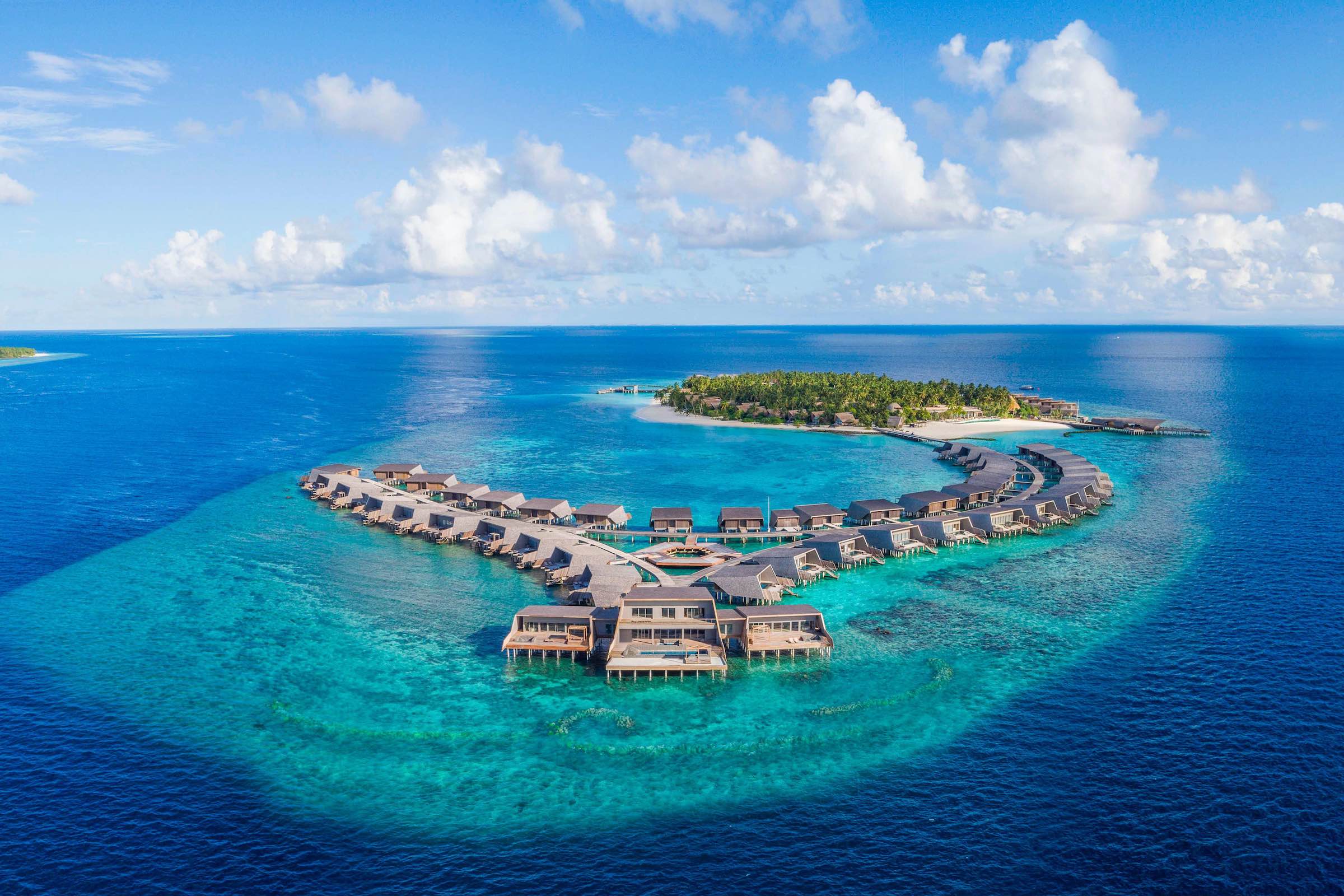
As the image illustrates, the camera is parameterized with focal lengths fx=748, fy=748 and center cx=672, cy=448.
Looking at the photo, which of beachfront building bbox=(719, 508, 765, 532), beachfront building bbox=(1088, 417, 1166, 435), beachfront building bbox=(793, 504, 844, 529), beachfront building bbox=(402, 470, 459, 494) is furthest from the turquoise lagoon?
beachfront building bbox=(1088, 417, 1166, 435)

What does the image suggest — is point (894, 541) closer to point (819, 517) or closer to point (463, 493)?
point (819, 517)

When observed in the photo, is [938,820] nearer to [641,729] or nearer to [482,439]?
[641,729]

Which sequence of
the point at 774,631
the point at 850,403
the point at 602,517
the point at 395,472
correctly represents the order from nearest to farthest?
1. the point at 774,631
2. the point at 602,517
3. the point at 395,472
4. the point at 850,403

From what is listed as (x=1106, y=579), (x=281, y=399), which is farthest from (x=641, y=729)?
(x=281, y=399)

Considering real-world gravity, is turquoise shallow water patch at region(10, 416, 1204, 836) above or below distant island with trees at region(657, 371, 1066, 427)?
below

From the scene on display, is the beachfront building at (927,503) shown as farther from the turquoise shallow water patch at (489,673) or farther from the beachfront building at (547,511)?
the beachfront building at (547,511)

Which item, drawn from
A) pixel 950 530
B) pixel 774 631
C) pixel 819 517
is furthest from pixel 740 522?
pixel 774 631

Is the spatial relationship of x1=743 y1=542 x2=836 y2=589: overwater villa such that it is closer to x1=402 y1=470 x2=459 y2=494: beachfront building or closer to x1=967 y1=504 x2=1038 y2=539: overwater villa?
x1=967 y1=504 x2=1038 y2=539: overwater villa
